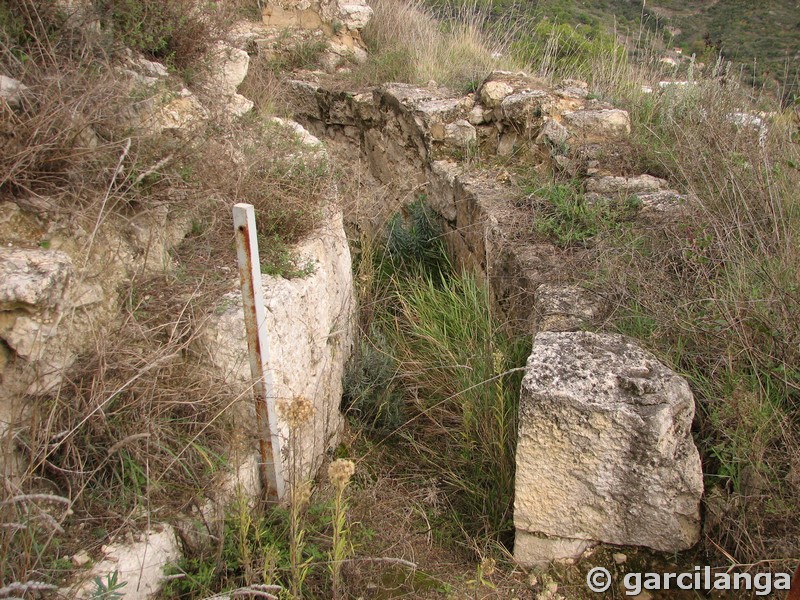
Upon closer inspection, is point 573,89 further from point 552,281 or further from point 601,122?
point 552,281

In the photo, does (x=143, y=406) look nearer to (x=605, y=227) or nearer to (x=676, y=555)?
(x=676, y=555)

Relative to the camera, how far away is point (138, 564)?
1883 mm

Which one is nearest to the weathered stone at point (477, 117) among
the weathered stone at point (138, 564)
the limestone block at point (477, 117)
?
the limestone block at point (477, 117)

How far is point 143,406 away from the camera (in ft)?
6.86

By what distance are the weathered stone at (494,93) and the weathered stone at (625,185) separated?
1455 mm

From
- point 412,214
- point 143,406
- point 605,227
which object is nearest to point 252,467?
point 143,406

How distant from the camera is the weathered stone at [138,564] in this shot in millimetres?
1762

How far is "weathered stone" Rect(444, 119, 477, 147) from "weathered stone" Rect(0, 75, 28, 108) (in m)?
3.46

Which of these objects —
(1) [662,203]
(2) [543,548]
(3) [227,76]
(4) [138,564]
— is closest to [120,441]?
(4) [138,564]

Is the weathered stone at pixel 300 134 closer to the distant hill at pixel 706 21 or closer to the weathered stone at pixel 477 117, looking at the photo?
the weathered stone at pixel 477 117

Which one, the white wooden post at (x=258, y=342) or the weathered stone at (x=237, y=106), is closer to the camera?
the white wooden post at (x=258, y=342)

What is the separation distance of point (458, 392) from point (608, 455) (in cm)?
82

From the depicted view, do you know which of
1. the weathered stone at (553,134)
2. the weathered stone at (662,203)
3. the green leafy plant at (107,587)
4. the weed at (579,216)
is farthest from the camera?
the weathered stone at (553,134)

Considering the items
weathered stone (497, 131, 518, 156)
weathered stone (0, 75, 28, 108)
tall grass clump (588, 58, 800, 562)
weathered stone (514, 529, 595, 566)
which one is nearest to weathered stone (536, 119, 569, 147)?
weathered stone (497, 131, 518, 156)
